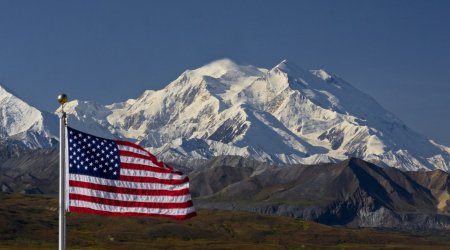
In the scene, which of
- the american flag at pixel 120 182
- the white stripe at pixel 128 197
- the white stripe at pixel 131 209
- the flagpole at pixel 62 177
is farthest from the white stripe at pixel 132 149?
the flagpole at pixel 62 177

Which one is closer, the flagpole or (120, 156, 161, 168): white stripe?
the flagpole

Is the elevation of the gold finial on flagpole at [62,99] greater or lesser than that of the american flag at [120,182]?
greater

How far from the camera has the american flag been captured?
1539 inches

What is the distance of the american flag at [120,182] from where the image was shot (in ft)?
128

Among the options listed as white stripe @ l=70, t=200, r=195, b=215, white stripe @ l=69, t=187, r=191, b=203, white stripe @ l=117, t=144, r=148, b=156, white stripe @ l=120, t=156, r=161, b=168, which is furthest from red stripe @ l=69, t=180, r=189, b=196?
white stripe @ l=117, t=144, r=148, b=156

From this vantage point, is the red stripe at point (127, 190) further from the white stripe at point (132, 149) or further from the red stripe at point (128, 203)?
the white stripe at point (132, 149)

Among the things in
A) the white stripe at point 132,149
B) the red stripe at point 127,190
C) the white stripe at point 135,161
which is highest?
the white stripe at point 132,149

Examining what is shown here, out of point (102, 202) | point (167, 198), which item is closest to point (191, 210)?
point (167, 198)

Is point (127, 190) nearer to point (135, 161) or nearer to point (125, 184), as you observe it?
point (125, 184)

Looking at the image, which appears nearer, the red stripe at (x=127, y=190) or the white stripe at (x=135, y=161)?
the red stripe at (x=127, y=190)

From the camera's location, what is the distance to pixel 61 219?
3644 centimetres

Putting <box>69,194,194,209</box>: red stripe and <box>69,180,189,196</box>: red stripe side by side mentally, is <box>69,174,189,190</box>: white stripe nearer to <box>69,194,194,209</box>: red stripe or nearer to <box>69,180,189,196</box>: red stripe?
<box>69,180,189,196</box>: red stripe

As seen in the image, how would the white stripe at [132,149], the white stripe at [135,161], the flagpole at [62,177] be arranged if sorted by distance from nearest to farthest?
the flagpole at [62,177] < the white stripe at [135,161] < the white stripe at [132,149]

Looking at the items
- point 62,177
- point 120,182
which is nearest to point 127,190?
point 120,182
